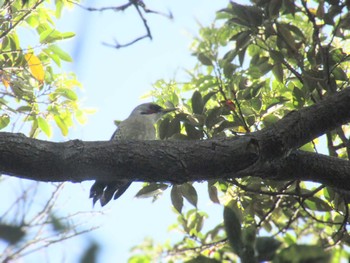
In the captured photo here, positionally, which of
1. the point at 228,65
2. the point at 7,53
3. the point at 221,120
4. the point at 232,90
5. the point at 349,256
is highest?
the point at 7,53

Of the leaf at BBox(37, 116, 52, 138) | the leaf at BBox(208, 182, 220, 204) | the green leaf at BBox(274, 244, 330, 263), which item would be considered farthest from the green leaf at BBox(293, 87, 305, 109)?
the green leaf at BBox(274, 244, 330, 263)

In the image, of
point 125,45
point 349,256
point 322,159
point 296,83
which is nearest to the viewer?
point 349,256

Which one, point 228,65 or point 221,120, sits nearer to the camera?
point 221,120

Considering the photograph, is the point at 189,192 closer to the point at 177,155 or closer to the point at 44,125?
the point at 177,155

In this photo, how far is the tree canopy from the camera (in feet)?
7.95

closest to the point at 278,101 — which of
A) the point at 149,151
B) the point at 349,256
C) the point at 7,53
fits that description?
the point at 149,151

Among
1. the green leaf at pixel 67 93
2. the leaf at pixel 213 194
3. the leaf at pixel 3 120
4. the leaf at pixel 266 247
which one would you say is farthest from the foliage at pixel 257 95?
the leaf at pixel 266 247

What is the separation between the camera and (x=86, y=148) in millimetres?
2467

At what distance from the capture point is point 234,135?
283cm

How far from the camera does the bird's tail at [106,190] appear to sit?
3473 mm

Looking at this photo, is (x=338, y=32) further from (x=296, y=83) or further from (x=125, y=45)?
(x=125, y=45)

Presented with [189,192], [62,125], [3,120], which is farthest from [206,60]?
[3,120]

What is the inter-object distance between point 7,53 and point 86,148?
5.34 ft

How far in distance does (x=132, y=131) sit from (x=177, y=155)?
88.2 inches
